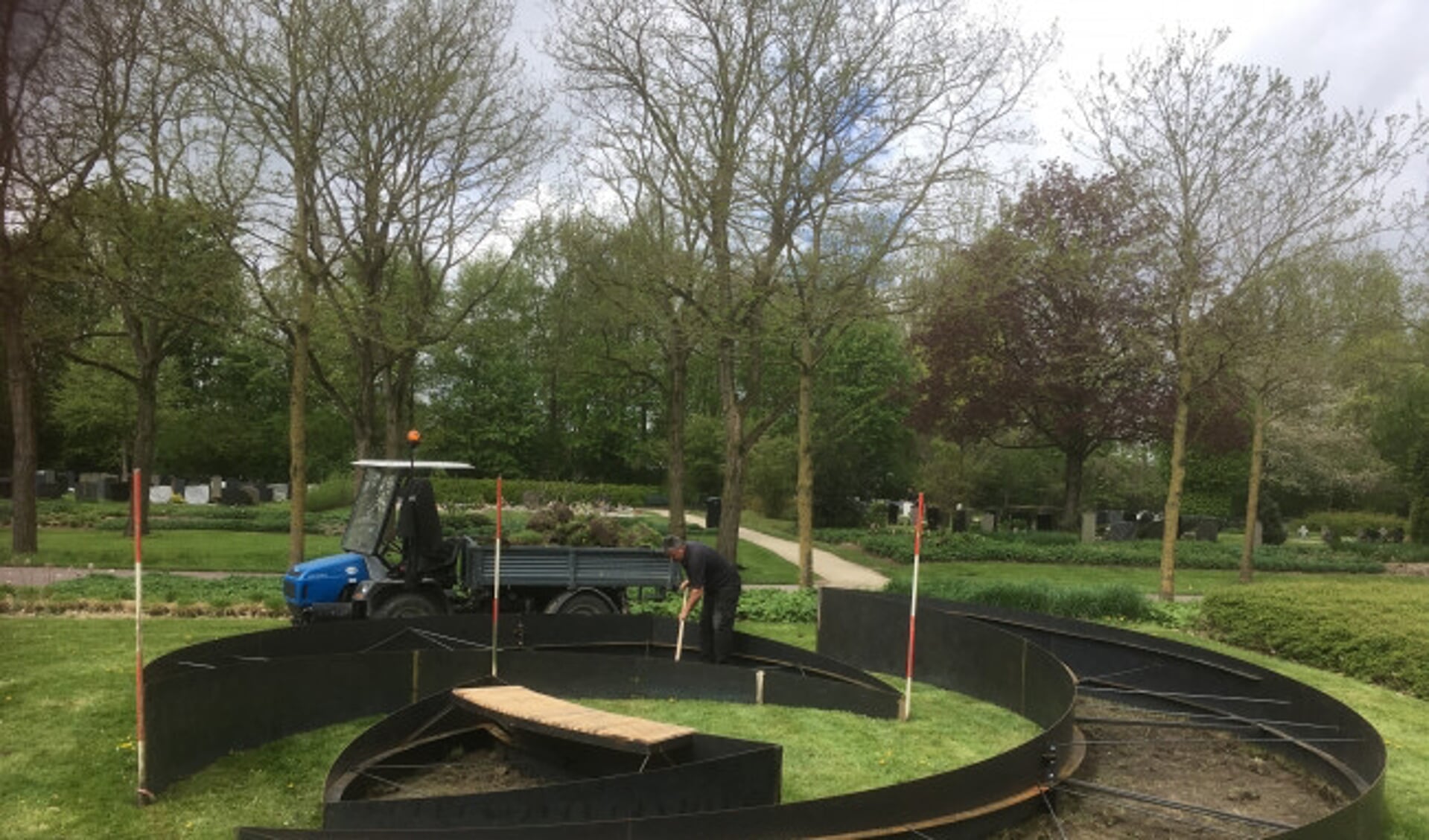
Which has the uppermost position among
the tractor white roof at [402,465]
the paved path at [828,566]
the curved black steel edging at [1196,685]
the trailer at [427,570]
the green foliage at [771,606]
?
the tractor white roof at [402,465]

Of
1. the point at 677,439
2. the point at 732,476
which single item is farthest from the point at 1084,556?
the point at 732,476

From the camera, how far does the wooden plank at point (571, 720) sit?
248 inches

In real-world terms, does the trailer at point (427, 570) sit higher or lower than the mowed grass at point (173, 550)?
higher

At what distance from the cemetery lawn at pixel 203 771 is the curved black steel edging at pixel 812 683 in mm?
267

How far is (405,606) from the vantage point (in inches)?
427

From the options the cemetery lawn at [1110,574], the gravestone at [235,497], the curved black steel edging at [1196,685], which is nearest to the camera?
the curved black steel edging at [1196,685]

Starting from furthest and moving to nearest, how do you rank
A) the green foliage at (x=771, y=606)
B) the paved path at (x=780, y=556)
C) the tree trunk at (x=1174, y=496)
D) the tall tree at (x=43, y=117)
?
the tree trunk at (x=1174, y=496) → the paved path at (x=780, y=556) → the green foliage at (x=771, y=606) → the tall tree at (x=43, y=117)

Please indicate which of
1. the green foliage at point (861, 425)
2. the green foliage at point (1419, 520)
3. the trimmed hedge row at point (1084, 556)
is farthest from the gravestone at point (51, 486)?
the green foliage at point (1419, 520)

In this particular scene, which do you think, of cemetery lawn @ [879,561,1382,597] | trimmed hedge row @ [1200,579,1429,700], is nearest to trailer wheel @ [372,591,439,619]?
trimmed hedge row @ [1200,579,1429,700]

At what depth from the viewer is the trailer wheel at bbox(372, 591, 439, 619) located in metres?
10.6

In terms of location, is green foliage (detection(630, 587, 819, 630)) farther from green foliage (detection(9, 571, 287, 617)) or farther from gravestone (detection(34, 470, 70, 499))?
gravestone (detection(34, 470, 70, 499))

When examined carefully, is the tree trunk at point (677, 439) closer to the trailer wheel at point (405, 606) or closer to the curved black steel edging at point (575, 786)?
the trailer wheel at point (405, 606)

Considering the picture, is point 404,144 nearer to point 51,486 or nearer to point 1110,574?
point 1110,574

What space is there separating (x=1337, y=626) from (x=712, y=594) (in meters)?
7.98
